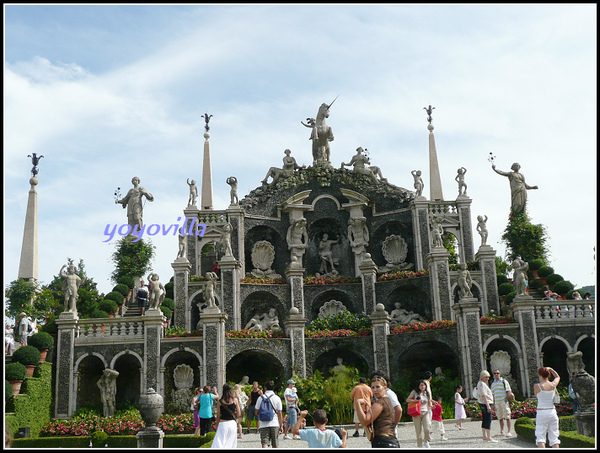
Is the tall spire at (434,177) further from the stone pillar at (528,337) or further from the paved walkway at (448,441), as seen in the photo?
the paved walkway at (448,441)

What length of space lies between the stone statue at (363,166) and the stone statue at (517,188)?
22.2ft

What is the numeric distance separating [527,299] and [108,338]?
17370 millimetres

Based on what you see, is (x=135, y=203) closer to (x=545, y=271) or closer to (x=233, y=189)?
(x=233, y=189)

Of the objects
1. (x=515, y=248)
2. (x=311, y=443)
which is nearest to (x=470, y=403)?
(x=515, y=248)

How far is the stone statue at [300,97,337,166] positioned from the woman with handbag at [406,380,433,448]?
77.9ft

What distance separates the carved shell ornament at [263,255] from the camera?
37.5 metres

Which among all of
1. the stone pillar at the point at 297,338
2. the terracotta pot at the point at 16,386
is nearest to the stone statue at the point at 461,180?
the stone pillar at the point at 297,338

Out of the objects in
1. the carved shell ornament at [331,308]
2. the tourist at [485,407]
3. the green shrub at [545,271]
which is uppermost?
the green shrub at [545,271]

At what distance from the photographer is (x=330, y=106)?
41094 mm

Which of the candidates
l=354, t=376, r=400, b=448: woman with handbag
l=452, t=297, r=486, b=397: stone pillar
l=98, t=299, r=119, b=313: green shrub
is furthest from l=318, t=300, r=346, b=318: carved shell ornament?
l=354, t=376, r=400, b=448: woman with handbag

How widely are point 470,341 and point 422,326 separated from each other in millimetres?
2320

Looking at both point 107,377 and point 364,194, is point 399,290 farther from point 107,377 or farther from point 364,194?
point 107,377

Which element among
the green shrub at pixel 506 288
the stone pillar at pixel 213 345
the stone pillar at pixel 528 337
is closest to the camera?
the stone pillar at pixel 528 337

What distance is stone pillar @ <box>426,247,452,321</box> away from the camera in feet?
110
